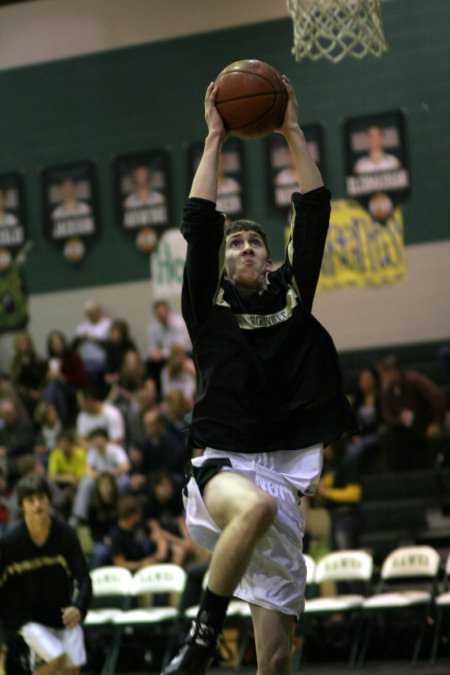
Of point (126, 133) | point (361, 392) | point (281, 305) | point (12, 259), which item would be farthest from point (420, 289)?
point (281, 305)

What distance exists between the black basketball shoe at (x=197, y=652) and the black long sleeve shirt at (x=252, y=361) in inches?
28.7

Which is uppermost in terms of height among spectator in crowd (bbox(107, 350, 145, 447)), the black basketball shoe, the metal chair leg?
the black basketball shoe

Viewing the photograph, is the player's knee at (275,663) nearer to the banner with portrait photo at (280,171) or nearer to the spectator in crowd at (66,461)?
the spectator in crowd at (66,461)

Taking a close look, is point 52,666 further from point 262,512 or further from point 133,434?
point 133,434

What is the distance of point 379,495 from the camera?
478 inches

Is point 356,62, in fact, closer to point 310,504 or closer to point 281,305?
point 310,504

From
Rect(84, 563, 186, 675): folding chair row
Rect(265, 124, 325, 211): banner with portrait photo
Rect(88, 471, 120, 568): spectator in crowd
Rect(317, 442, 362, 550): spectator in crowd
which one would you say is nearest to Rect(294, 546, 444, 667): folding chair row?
Rect(317, 442, 362, 550): spectator in crowd

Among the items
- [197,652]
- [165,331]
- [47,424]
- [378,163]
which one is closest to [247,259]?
[197,652]

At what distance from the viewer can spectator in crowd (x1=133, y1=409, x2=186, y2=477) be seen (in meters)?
11.8

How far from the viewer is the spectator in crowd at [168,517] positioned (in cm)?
1054

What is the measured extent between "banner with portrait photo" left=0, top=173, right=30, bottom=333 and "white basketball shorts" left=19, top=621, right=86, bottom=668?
918 centimetres

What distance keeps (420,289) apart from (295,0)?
566 centimetres

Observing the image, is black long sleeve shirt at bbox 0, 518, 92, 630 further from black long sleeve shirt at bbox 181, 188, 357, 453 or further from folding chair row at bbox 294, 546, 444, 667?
black long sleeve shirt at bbox 181, 188, 357, 453

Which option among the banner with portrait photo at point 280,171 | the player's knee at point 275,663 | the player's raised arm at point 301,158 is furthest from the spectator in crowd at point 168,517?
the player's raised arm at point 301,158
